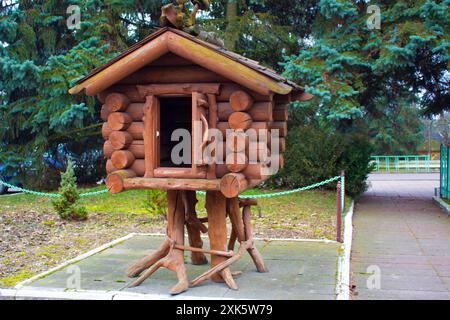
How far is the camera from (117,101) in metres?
6.15

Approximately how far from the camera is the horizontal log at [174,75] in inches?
233

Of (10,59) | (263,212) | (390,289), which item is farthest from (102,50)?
(390,289)

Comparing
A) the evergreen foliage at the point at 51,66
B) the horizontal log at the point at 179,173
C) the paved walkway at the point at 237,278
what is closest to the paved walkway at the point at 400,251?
the paved walkway at the point at 237,278

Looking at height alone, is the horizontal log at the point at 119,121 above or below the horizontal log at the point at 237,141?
above

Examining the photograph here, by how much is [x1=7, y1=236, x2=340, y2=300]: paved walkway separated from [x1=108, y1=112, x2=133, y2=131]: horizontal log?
1937 millimetres

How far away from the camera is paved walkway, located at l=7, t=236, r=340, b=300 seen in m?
5.88

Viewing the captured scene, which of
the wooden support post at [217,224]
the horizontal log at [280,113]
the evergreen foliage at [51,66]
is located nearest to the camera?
the wooden support post at [217,224]

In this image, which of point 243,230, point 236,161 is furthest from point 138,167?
point 243,230

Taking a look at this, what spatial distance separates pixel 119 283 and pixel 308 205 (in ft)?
26.0

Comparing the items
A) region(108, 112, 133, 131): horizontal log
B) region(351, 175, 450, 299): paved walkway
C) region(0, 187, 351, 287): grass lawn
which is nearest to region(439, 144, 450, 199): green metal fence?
region(351, 175, 450, 299): paved walkway

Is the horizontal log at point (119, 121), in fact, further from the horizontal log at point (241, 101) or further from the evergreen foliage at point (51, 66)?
the evergreen foliage at point (51, 66)

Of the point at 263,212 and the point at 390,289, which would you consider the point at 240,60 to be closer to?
the point at 390,289

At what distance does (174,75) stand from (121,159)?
3.89 feet

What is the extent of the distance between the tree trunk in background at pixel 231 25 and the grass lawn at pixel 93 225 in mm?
5150
